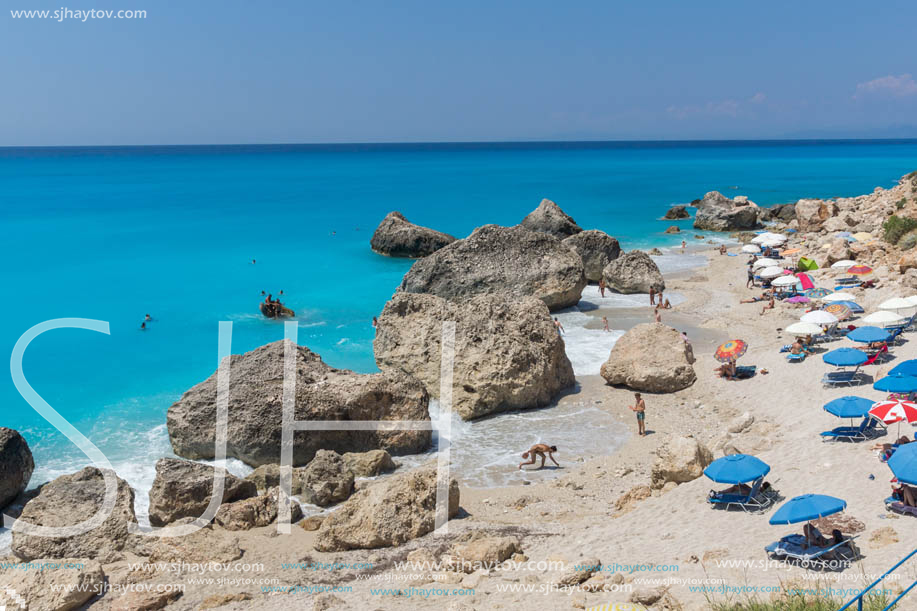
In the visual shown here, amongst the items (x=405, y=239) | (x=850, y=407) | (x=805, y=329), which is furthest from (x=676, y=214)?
(x=850, y=407)

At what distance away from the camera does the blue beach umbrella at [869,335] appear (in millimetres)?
19281

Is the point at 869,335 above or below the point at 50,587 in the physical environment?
above

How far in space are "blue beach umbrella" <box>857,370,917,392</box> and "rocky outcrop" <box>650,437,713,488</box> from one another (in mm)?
4637

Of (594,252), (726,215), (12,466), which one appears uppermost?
(726,215)

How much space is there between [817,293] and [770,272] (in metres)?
4.05

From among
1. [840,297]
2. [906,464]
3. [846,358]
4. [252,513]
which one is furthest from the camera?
[840,297]

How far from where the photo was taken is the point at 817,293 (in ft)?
90.8

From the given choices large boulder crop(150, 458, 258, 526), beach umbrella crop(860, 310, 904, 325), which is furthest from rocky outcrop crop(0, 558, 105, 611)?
beach umbrella crop(860, 310, 904, 325)

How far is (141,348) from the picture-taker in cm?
2950

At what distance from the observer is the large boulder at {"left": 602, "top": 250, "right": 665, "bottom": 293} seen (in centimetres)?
3344

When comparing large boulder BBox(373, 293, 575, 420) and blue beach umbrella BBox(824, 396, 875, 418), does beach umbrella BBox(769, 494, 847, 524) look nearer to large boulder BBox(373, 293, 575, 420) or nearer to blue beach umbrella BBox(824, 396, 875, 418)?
blue beach umbrella BBox(824, 396, 875, 418)

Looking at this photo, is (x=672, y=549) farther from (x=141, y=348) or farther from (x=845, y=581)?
(x=141, y=348)

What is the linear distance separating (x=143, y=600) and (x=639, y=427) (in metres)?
11.9

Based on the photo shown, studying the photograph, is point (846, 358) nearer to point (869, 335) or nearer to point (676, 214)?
point (869, 335)
